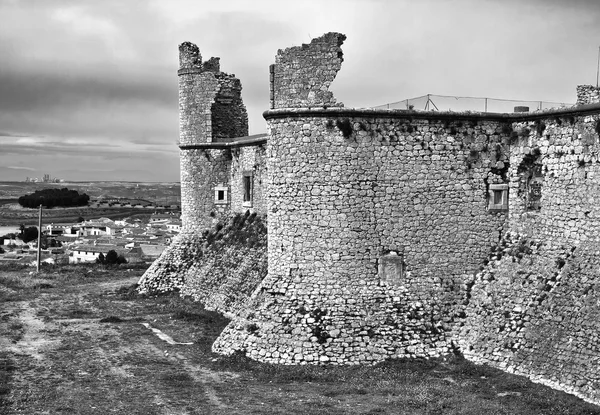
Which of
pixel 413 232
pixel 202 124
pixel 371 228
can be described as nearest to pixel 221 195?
pixel 202 124

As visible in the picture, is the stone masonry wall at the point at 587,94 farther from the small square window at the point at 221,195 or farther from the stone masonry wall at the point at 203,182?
the small square window at the point at 221,195

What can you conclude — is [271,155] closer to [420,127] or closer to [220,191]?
[420,127]

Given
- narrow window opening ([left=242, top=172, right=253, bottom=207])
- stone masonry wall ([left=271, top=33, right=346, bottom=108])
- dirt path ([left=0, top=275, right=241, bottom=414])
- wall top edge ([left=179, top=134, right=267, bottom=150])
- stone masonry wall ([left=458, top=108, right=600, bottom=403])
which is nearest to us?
dirt path ([left=0, top=275, right=241, bottom=414])

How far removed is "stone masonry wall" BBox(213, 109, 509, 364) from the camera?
62.2 ft

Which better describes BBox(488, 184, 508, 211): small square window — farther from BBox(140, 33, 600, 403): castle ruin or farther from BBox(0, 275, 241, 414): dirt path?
BBox(0, 275, 241, 414): dirt path

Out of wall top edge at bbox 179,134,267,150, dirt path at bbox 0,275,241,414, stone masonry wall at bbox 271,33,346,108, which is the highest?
stone masonry wall at bbox 271,33,346,108

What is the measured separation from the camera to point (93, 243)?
3467 inches

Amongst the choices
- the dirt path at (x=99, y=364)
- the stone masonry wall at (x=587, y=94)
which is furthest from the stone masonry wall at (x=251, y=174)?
the stone masonry wall at (x=587, y=94)

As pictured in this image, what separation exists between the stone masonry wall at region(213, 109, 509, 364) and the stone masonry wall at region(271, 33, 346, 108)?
301 cm

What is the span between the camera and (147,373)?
727 inches

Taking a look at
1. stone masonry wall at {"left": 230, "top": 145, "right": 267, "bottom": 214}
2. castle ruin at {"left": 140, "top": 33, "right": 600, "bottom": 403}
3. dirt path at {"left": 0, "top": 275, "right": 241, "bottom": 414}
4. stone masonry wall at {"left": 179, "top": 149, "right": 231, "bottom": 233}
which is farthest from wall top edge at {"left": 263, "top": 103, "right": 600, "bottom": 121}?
stone masonry wall at {"left": 179, "top": 149, "right": 231, "bottom": 233}

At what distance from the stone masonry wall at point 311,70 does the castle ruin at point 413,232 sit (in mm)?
3215

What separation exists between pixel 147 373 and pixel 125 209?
17988cm

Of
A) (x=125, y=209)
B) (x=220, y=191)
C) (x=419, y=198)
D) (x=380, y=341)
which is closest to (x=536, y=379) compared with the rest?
(x=380, y=341)
